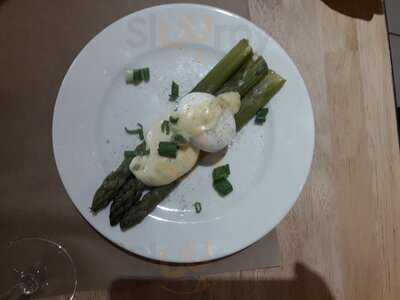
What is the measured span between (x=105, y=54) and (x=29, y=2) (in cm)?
47

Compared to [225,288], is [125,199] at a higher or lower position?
higher

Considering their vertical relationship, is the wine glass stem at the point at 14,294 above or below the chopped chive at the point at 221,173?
below

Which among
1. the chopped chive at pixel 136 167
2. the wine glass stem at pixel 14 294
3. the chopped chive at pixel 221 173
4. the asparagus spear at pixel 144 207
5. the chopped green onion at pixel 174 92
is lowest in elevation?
the wine glass stem at pixel 14 294

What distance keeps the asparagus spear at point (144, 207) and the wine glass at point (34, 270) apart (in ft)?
1.00

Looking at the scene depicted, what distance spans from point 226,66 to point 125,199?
711 mm

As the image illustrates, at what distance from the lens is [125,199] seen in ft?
5.29

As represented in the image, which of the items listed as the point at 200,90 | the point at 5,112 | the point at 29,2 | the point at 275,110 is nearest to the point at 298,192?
the point at 275,110

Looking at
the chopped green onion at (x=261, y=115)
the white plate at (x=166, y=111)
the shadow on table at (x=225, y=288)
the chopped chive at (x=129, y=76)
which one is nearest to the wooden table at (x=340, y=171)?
the shadow on table at (x=225, y=288)

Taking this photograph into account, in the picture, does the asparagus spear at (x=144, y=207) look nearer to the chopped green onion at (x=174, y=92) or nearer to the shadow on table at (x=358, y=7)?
the chopped green onion at (x=174, y=92)

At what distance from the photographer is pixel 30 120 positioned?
5.73ft

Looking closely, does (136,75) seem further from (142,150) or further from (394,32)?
(394,32)

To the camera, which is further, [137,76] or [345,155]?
[345,155]

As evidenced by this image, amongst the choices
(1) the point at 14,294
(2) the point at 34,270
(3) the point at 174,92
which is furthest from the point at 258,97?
(1) the point at 14,294

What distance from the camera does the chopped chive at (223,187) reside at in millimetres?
1685
